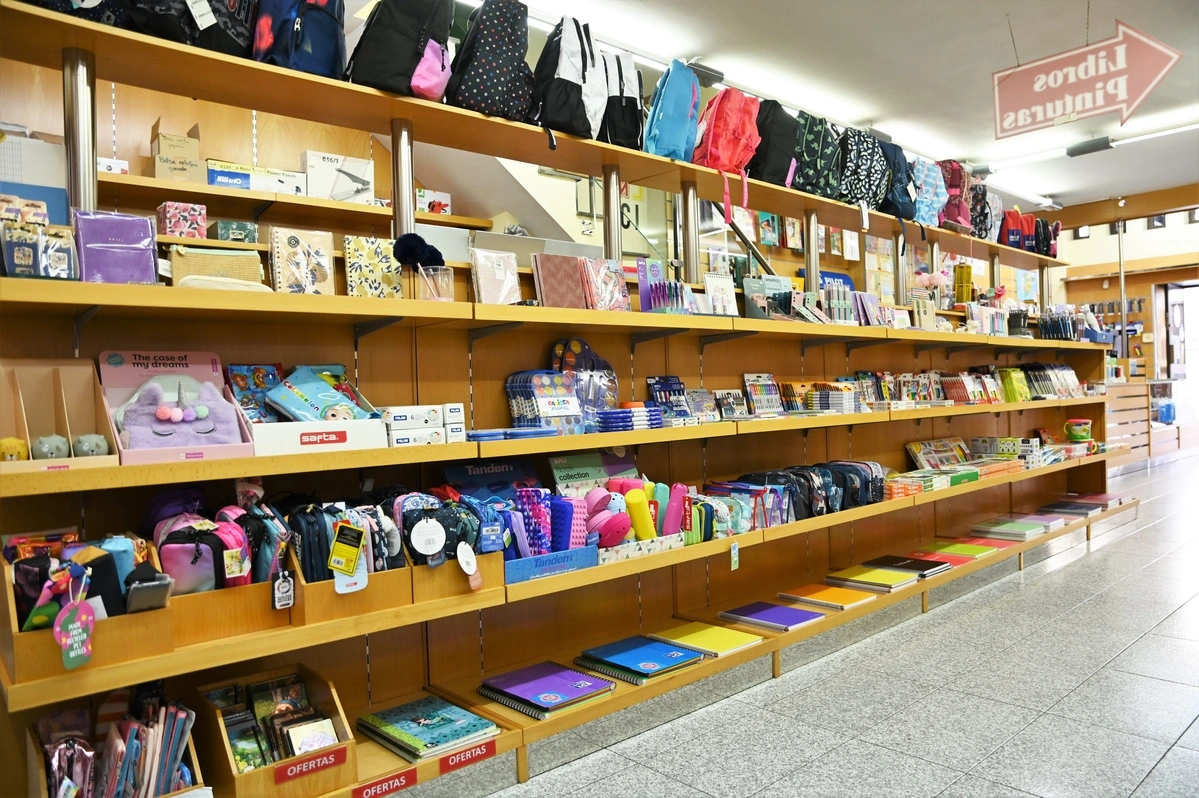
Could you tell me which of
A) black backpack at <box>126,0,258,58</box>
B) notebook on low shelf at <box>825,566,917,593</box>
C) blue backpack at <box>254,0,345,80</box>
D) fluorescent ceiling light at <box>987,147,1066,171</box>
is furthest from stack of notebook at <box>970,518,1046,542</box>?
black backpack at <box>126,0,258,58</box>

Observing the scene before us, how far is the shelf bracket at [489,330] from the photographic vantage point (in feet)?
9.70

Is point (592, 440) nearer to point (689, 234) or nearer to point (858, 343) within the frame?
point (689, 234)

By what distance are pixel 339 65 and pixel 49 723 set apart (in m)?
2.05

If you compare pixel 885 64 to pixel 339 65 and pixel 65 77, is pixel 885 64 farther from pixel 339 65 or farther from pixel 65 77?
pixel 65 77

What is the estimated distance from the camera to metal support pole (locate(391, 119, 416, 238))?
2844 millimetres

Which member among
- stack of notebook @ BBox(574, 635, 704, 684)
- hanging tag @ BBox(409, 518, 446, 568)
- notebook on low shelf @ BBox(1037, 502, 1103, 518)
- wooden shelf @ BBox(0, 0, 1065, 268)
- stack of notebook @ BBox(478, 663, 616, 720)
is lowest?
notebook on low shelf @ BBox(1037, 502, 1103, 518)

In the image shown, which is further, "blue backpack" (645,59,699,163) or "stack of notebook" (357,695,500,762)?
"blue backpack" (645,59,699,163)

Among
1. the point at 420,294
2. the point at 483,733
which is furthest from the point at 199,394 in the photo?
the point at 483,733

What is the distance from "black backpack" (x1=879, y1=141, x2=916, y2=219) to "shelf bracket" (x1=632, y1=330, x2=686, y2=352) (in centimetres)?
209

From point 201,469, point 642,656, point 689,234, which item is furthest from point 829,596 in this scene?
point 201,469

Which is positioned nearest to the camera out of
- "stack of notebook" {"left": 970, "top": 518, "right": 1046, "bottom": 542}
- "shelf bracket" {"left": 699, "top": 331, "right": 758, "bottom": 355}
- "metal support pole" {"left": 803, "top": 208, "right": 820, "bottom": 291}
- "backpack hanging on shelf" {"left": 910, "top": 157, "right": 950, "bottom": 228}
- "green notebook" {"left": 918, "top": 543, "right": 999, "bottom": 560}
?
"shelf bracket" {"left": 699, "top": 331, "right": 758, "bottom": 355}

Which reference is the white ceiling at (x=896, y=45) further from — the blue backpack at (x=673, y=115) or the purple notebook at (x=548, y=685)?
the purple notebook at (x=548, y=685)

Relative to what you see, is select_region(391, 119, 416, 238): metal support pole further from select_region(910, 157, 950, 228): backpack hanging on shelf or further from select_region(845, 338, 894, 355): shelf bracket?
select_region(910, 157, 950, 228): backpack hanging on shelf

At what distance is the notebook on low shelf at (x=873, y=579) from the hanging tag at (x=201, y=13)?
3837 millimetres
